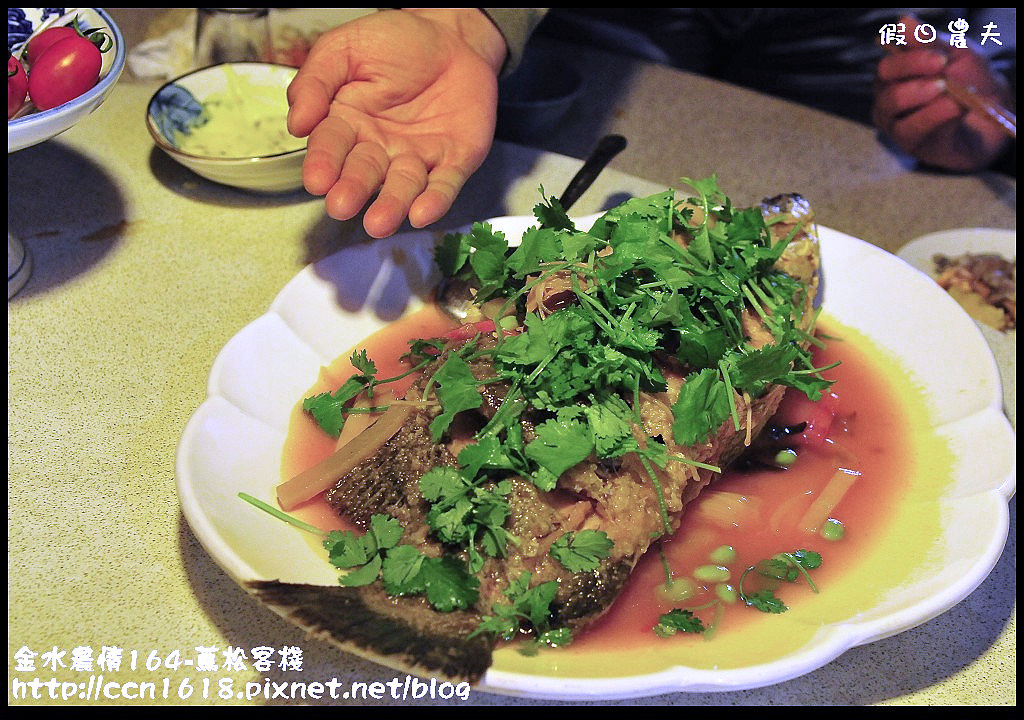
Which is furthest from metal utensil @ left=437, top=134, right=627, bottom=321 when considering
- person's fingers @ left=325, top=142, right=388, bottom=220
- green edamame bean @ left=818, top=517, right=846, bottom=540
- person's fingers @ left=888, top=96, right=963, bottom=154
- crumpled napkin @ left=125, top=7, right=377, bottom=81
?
person's fingers @ left=888, top=96, right=963, bottom=154

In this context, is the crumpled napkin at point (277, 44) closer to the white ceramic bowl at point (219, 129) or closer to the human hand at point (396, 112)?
the white ceramic bowl at point (219, 129)

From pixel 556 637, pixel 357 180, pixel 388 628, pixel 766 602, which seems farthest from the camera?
pixel 357 180

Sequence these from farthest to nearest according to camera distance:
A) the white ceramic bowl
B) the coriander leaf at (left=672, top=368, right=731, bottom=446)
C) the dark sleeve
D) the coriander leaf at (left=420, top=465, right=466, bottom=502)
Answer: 1. the dark sleeve
2. the white ceramic bowl
3. the coriander leaf at (left=672, top=368, right=731, bottom=446)
4. the coriander leaf at (left=420, top=465, right=466, bottom=502)

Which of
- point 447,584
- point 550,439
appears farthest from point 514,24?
point 447,584

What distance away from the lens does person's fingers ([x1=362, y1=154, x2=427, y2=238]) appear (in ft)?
6.42

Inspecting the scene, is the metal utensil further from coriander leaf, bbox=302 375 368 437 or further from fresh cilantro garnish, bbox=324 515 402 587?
fresh cilantro garnish, bbox=324 515 402 587

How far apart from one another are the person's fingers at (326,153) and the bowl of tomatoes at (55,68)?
0.54m

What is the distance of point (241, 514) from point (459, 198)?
1505 mm

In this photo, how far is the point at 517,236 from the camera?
2314 mm

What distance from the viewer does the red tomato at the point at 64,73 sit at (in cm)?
210

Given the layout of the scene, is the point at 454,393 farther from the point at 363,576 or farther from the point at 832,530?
the point at 832,530

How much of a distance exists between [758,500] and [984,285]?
152 centimetres

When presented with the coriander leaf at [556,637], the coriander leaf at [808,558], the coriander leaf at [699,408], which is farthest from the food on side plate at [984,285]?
the coriander leaf at [556,637]

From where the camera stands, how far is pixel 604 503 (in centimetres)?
151
